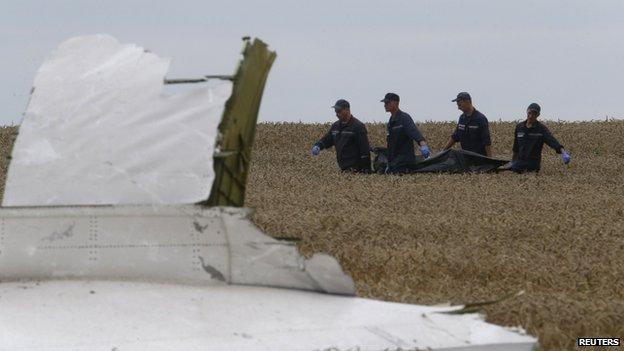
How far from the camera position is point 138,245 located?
8.20 metres

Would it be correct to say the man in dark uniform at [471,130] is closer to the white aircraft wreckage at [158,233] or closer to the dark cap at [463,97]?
the dark cap at [463,97]

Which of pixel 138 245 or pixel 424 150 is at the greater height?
pixel 424 150

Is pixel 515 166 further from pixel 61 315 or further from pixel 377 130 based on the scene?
pixel 61 315

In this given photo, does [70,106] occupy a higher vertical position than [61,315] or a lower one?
higher

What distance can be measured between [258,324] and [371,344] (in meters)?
0.68

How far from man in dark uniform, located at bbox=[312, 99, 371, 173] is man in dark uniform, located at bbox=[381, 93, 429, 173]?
1.30 feet

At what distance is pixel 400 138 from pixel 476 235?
8.08 metres

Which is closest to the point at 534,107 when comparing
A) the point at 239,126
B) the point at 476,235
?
the point at 476,235

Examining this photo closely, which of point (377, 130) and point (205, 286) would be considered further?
point (377, 130)

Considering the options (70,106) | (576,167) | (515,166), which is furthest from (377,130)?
(70,106)

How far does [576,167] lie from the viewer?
976 inches

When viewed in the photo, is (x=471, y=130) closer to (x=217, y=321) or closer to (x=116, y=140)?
(x=116, y=140)

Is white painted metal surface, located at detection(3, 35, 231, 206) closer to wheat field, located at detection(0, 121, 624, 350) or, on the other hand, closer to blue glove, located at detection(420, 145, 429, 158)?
wheat field, located at detection(0, 121, 624, 350)

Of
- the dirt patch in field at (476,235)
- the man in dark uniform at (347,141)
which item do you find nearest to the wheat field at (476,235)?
the dirt patch in field at (476,235)
